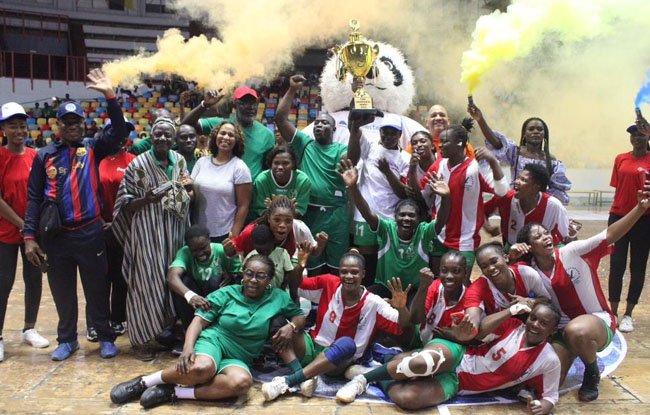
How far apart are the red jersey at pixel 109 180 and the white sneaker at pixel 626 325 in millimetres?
4447

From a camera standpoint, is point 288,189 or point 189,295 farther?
point 288,189

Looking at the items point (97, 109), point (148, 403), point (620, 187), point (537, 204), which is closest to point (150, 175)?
point (148, 403)

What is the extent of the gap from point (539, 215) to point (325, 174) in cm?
173

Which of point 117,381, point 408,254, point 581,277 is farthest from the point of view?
point 408,254

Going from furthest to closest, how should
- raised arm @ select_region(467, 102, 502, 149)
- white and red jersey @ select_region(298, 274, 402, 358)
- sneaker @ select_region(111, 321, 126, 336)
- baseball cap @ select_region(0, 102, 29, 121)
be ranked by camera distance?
sneaker @ select_region(111, 321, 126, 336), raised arm @ select_region(467, 102, 502, 149), baseball cap @ select_region(0, 102, 29, 121), white and red jersey @ select_region(298, 274, 402, 358)

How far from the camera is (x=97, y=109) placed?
20578 mm

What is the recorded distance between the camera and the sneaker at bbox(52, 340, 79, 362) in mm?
4691

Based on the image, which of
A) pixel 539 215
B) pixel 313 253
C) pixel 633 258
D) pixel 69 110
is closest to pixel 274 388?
pixel 313 253

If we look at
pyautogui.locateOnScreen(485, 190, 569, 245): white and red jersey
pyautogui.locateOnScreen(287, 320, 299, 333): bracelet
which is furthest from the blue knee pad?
pyautogui.locateOnScreen(485, 190, 569, 245): white and red jersey

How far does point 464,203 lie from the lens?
4.82 metres

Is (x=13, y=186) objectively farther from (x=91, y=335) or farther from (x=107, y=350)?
(x=107, y=350)

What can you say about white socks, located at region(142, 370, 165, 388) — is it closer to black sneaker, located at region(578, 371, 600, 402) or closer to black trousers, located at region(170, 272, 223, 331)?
black trousers, located at region(170, 272, 223, 331)

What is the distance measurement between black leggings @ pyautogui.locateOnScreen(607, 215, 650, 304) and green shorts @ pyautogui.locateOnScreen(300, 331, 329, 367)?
291 cm

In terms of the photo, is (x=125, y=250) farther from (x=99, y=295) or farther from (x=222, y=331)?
(x=222, y=331)
